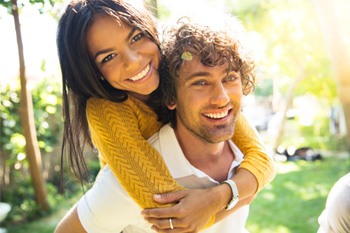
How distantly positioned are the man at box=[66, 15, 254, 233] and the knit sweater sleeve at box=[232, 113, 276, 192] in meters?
0.09

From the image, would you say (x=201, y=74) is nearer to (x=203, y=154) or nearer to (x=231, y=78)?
(x=231, y=78)

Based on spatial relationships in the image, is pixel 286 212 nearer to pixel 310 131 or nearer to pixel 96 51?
pixel 96 51

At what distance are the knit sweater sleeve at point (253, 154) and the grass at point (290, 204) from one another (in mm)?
3656

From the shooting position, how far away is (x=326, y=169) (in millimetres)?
8750

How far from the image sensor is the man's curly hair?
69.1 inches

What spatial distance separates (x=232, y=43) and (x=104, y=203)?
3.04 ft

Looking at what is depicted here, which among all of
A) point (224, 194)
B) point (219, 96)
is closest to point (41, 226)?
point (224, 194)

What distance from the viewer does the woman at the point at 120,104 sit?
5.19 feet

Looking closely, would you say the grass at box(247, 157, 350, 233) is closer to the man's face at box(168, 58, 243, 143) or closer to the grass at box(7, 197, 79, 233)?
the grass at box(7, 197, 79, 233)

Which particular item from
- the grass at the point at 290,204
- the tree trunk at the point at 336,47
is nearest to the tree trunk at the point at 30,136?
the grass at the point at 290,204

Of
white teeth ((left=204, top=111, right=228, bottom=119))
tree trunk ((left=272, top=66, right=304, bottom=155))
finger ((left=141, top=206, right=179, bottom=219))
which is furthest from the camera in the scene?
tree trunk ((left=272, top=66, right=304, bottom=155))

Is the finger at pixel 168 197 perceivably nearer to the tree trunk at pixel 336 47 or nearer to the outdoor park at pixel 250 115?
the outdoor park at pixel 250 115

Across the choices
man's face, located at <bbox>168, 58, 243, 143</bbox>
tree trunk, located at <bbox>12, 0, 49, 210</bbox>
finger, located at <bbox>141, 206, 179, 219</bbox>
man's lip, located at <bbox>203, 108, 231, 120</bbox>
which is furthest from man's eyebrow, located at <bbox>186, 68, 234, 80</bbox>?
tree trunk, located at <bbox>12, 0, 49, 210</bbox>

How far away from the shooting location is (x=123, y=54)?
1777 mm
